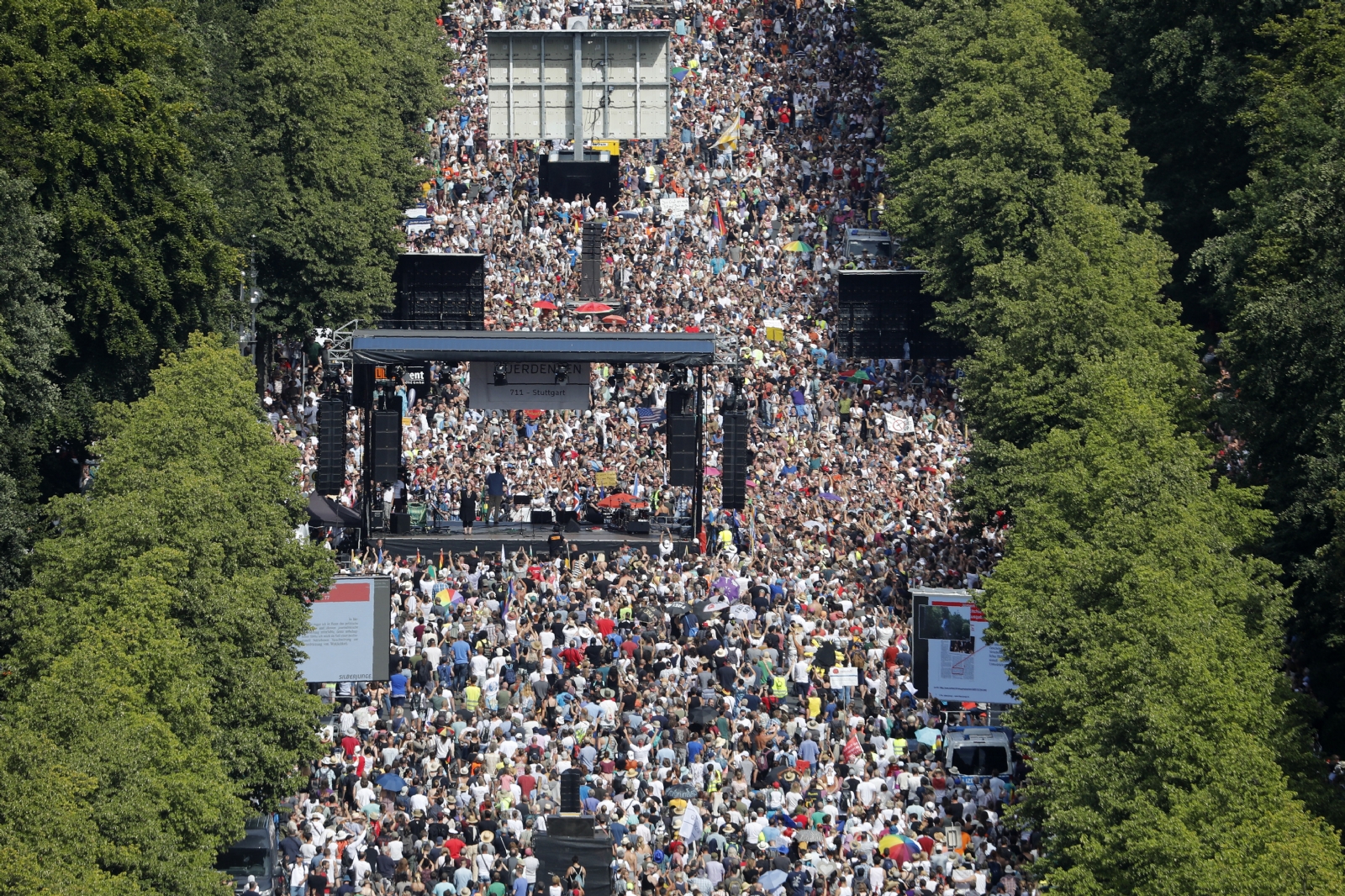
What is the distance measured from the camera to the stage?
62.2 m

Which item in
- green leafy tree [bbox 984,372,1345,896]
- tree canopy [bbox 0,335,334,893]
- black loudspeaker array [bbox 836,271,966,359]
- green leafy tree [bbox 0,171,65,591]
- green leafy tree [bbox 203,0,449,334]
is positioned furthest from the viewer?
black loudspeaker array [bbox 836,271,966,359]

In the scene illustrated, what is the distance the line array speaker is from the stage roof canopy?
1.32 m

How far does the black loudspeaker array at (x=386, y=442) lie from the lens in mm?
62969

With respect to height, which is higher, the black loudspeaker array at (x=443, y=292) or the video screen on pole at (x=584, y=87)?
the video screen on pole at (x=584, y=87)

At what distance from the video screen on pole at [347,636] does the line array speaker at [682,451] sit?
12153mm

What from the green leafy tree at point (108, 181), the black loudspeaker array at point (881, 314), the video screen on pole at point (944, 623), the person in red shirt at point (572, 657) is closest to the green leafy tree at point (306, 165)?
the green leafy tree at point (108, 181)

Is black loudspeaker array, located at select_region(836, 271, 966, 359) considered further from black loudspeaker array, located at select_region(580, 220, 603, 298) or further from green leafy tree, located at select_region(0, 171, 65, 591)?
green leafy tree, located at select_region(0, 171, 65, 591)

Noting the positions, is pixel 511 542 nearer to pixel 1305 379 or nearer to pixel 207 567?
pixel 207 567

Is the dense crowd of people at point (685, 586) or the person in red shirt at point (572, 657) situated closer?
the dense crowd of people at point (685, 586)

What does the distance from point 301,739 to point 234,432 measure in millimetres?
7013

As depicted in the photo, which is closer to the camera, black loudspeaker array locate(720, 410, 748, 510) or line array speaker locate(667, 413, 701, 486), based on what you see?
black loudspeaker array locate(720, 410, 748, 510)

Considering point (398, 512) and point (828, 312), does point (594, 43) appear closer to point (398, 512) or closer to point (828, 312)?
point (828, 312)

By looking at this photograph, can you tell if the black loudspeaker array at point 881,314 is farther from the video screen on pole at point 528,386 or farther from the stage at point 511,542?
the stage at point 511,542

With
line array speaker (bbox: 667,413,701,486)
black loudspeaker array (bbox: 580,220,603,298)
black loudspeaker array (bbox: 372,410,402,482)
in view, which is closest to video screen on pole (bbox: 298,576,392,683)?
black loudspeaker array (bbox: 372,410,402,482)
